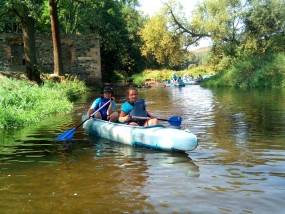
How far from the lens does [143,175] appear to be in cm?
504

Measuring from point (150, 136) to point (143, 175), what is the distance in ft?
5.21

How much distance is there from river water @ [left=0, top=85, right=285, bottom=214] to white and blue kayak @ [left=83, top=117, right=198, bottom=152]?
6.3 inches

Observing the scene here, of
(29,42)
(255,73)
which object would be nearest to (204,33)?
(255,73)

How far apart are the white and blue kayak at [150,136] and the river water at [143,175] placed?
159 millimetres

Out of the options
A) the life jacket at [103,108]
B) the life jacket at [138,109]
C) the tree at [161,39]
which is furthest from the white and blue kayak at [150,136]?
the tree at [161,39]

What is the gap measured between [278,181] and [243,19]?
24.7 m

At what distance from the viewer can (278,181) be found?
4520 mm

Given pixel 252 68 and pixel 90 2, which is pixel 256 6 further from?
pixel 90 2

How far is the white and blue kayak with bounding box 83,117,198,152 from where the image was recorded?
239 inches

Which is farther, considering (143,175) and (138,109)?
(138,109)

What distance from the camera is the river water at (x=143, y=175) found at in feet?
12.8

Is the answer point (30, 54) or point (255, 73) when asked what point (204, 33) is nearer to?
point (255, 73)

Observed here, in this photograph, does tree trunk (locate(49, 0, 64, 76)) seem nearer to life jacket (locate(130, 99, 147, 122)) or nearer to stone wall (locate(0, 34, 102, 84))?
stone wall (locate(0, 34, 102, 84))

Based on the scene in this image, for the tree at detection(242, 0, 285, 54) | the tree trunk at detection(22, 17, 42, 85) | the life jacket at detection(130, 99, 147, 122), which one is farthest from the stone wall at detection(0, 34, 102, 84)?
the life jacket at detection(130, 99, 147, 122)
